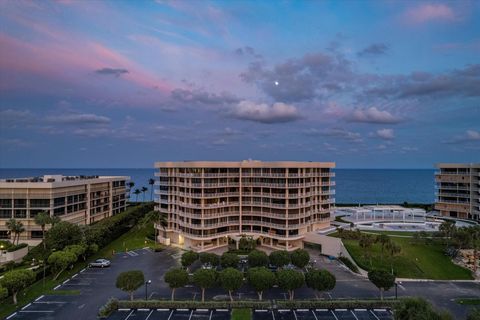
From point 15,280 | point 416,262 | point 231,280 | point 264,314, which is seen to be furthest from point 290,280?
point 15,280

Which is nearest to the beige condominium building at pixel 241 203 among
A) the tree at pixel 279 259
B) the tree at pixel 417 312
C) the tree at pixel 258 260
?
the tree at pixel 279 259

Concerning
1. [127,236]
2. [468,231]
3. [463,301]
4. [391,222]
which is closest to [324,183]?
[391,222]

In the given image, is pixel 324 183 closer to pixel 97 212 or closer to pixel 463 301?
pixel 463 301

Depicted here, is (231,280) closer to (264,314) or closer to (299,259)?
(264,314)

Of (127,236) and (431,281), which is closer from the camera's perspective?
(431,281)

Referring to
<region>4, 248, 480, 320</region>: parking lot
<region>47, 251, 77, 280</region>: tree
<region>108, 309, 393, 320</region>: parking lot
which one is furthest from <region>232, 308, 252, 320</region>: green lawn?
<region>47, 251, 77, 280</region>: tree

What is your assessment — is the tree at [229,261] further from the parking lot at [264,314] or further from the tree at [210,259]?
the parking lot at [264,314]
